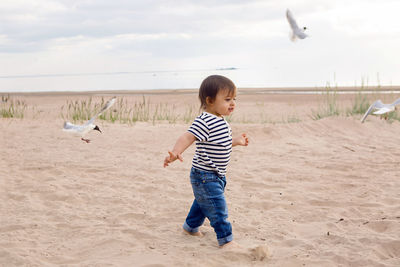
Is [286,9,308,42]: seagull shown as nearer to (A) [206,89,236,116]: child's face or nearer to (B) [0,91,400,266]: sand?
(B) [0,91,400,266]: sand

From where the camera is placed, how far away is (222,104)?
11.2ft

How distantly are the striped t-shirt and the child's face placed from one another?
0.17 ft

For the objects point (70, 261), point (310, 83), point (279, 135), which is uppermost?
point (310, 83)

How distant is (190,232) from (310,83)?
916 inches

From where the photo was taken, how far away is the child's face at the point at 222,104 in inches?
133

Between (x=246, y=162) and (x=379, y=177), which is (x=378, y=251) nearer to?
(x=379, y=177)

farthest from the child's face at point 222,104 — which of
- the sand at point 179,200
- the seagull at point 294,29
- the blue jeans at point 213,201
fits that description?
the seagull at point 294,29

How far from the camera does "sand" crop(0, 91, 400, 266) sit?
3275mm

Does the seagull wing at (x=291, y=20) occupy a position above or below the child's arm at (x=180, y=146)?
above

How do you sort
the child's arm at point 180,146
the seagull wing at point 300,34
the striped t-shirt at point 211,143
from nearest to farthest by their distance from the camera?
the child's arm at point 180,146, the striped t-shirt at point 211,143, the seagull wing at point 300,34

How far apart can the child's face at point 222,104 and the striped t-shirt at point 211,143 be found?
0.05 m

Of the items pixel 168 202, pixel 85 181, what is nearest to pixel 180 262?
pixel 168 202

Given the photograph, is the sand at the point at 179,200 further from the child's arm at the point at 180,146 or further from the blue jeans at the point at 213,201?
the child's arm at the point at 180,146

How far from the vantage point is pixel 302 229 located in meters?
3.83
